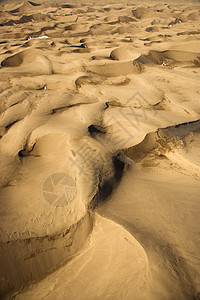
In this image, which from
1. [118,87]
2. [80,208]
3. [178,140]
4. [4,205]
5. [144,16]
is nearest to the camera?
[80,208]

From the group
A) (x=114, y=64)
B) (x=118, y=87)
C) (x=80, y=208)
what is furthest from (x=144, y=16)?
(x=80, y=208)

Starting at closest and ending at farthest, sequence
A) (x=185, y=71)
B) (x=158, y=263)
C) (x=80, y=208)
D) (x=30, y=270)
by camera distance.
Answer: (x=158, y=263), (x=30, y=270), (x=80, y=208), (x=185, y=71)

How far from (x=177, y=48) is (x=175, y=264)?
455cm

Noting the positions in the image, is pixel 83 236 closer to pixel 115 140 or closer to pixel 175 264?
pixel 175 264

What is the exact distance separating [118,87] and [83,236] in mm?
2352

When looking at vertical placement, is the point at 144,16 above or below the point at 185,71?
above

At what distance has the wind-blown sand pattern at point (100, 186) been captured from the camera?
1140mm

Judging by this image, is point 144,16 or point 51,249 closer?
point 51,249

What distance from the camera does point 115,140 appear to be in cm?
203

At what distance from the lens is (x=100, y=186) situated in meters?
1.52

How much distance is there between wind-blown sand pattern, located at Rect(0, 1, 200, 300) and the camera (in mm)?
1140

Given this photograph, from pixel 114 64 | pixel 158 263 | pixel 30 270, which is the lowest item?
pixel 30 270

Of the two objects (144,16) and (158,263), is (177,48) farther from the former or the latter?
(144,16)

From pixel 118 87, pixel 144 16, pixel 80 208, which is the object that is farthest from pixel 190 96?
pixel 144 16
